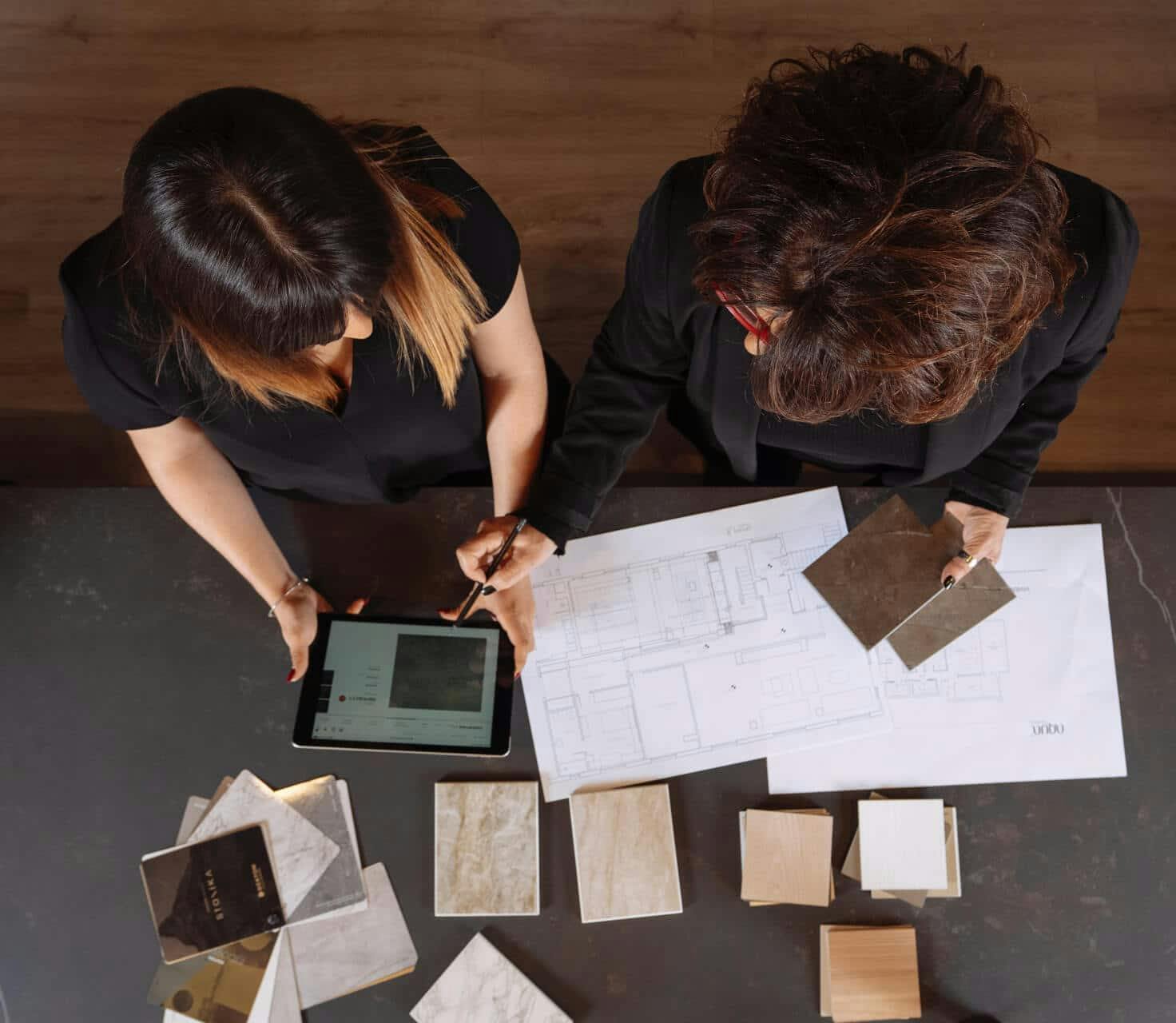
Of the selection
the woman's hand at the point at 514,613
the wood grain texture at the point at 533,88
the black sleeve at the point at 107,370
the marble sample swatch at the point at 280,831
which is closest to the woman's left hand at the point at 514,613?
the woman's hand at the point at 514,613

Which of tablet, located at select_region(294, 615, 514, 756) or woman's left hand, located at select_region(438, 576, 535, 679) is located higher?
woman's left hand, located at select_region(438, 576, 535, 679)

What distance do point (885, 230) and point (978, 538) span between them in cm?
58

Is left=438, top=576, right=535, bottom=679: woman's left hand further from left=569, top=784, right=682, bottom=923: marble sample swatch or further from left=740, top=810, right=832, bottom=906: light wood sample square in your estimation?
left=740, top=810, right=832, bottom=906: light wood sample square

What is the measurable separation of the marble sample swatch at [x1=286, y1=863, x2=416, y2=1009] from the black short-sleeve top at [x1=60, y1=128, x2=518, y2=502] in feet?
1.87

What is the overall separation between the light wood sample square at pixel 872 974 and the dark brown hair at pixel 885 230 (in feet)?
2.37

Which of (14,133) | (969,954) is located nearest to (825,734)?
(969,954)

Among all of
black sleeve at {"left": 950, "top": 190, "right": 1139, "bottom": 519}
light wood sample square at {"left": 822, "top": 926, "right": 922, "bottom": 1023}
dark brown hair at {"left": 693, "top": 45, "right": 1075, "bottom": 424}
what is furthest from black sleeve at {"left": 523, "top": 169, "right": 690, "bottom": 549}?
light wood sample square at {"left": 822, "top": 926, "right": 922, "bottom": 1023}

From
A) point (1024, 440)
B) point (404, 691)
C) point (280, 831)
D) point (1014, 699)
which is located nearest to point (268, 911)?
point (280, 831)

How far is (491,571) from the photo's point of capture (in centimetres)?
113

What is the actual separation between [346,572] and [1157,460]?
1847 mm

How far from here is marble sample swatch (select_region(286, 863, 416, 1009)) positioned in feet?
3.65

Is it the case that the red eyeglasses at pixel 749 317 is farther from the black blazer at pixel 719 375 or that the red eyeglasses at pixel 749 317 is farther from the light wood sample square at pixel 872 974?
the light wood sample square at pixel 872 974

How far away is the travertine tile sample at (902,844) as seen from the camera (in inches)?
43.7

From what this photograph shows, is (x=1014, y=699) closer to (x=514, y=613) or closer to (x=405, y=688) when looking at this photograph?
(x=514, y=613)
